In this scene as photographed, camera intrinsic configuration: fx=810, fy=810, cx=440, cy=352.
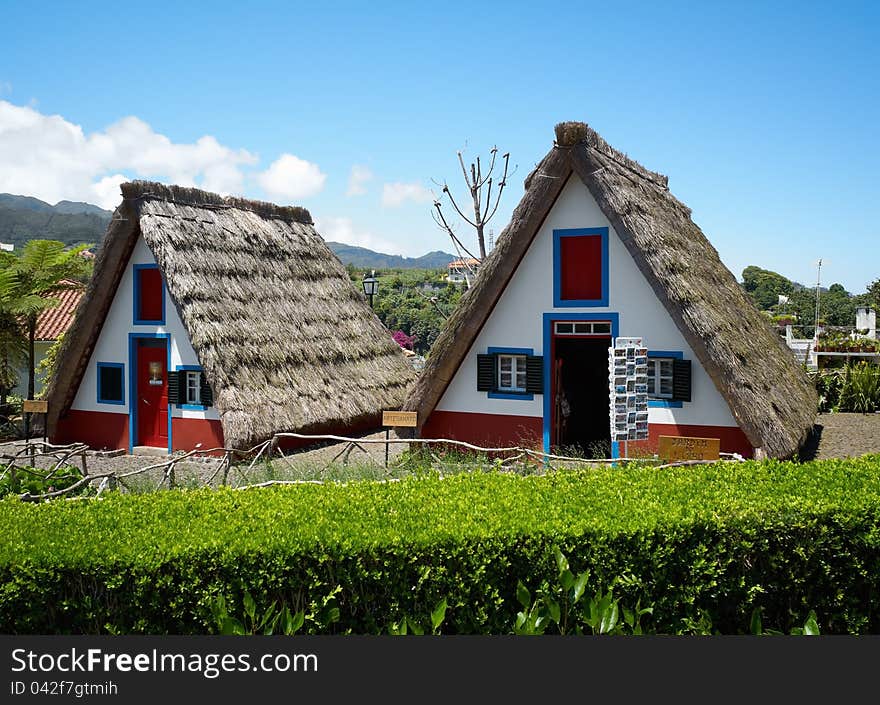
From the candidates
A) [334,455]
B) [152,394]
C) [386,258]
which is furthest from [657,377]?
[386,258]

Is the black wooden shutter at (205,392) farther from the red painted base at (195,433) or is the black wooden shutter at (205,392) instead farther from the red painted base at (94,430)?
the red painted base at (94,430)

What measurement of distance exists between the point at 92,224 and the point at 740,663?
123 metres

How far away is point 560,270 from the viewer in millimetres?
12859

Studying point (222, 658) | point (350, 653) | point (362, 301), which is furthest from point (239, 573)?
point (362, 301)

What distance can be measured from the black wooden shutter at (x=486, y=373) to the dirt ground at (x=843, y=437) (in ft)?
17.6

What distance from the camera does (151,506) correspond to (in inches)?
237

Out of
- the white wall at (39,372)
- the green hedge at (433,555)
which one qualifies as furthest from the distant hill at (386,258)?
the green hedge at (433,555)

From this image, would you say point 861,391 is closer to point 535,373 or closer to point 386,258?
point 535,373

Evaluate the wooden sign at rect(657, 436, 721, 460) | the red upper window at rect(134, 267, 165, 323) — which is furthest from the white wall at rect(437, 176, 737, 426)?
the red upper window at rect(134, 267, 165, 323)

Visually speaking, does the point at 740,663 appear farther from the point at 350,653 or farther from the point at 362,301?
the point at 362,301

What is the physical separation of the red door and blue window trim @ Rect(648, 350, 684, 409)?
911 centimetres

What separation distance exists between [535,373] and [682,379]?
2.32 meters

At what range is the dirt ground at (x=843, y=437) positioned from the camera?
46.4ft

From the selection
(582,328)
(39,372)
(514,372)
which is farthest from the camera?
(39,372)
